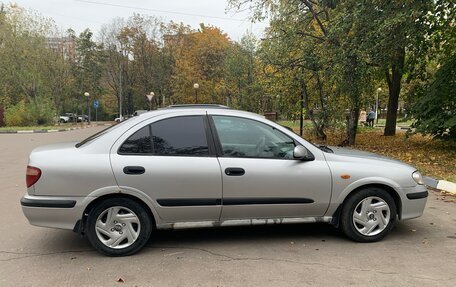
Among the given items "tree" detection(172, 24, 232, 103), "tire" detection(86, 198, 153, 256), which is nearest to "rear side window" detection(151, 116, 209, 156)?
"tire" detection(86, 198, 153, 256)

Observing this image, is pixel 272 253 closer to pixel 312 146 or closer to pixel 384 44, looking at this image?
pixel 312 146

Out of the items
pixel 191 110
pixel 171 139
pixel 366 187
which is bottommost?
pixel 366 187

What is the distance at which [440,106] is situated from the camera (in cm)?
1216

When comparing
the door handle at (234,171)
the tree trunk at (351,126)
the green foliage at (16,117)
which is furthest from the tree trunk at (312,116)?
the green foliage at (16,117)

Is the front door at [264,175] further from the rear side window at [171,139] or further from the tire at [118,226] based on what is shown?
the tire at [118,226]

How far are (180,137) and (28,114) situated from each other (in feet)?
114

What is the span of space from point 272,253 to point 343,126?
12.5 m

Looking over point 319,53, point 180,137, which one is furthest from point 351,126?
point 180,137

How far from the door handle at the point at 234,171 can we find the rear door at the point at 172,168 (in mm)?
110

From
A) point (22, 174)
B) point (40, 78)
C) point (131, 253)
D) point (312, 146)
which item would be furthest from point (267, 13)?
point (40, 78)

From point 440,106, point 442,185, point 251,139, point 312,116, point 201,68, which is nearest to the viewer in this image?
point 251,139

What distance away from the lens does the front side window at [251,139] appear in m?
4.55

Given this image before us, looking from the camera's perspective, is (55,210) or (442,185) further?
(442,185)

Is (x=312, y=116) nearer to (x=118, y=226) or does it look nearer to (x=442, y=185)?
(x=442, y=185)
